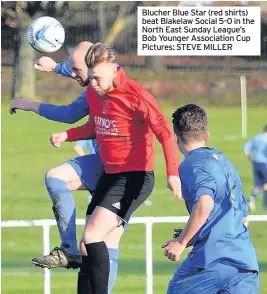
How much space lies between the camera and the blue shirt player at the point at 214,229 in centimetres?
663

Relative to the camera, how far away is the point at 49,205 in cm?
2009

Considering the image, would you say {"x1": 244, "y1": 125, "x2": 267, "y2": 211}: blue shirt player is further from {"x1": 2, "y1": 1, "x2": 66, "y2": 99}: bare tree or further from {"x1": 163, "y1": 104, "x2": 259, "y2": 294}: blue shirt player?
{"x1": 163, "y1": 104, "x2": 259, "y2": 294}: blue shirt player

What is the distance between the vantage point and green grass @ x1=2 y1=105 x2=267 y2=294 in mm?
11922

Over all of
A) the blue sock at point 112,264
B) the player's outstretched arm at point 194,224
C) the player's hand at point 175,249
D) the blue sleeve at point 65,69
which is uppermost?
the blue sleeve at point 65,69

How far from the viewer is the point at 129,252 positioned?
14250 mm

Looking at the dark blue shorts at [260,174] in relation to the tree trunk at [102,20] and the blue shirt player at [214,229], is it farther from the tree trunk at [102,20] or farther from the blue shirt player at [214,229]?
the blue shirt player at [214,229]

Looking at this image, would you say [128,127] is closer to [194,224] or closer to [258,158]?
[194,224]

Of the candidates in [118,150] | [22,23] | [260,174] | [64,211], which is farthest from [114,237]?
[260,174]

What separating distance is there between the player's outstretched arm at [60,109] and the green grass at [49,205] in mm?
2782

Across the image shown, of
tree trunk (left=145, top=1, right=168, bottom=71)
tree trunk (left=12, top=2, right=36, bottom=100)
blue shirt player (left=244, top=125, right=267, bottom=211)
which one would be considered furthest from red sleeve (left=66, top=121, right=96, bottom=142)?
blue shirt player (left=244, top=125, right=267, bottom=211)

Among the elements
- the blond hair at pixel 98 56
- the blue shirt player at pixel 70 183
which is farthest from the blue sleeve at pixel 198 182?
the blue shirt player at pixel 70 183

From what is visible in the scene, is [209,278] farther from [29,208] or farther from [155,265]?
[29,208]

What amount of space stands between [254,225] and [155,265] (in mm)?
4153

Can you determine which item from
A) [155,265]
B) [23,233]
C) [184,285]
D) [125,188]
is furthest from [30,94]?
[184,285]
